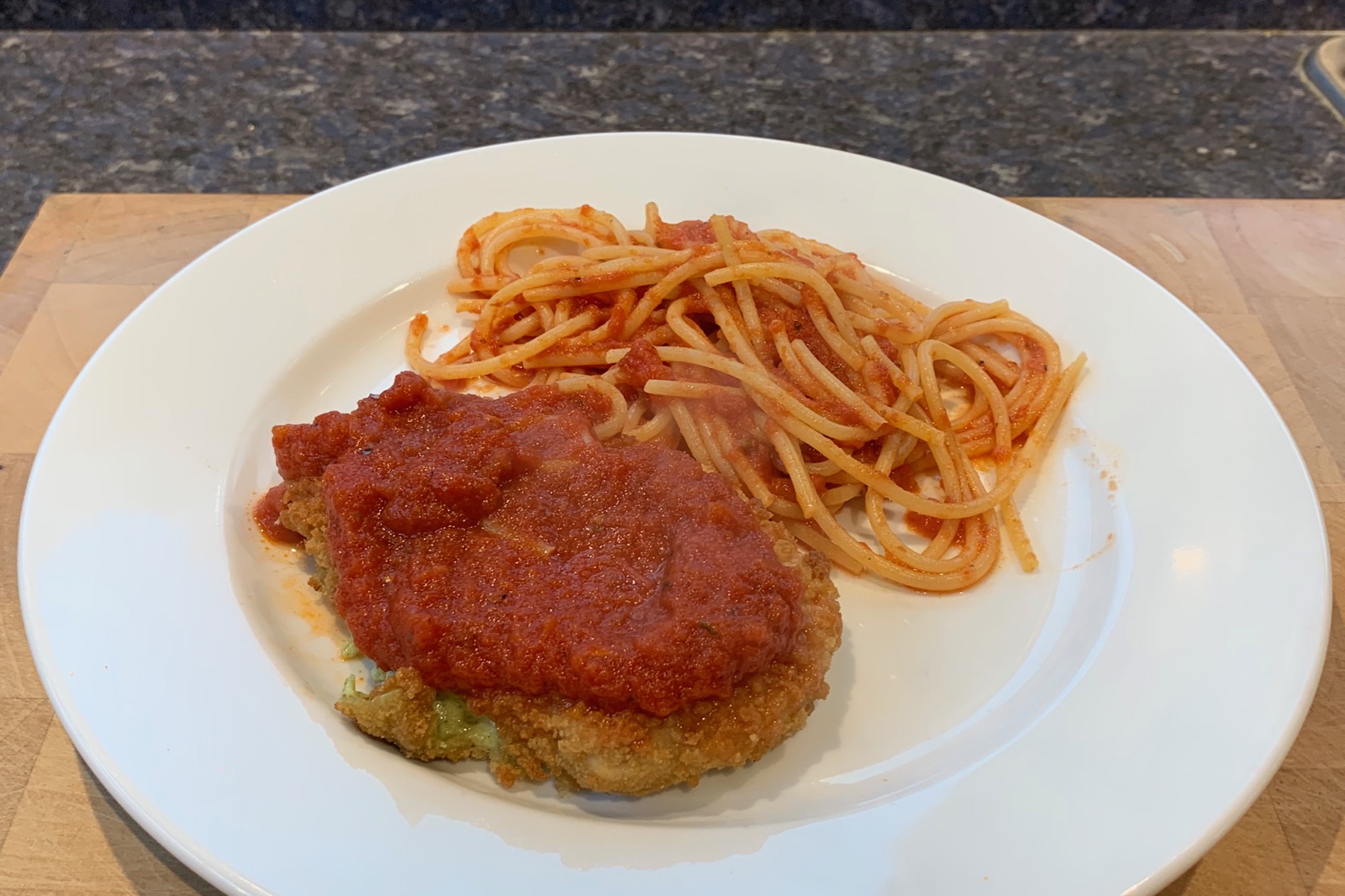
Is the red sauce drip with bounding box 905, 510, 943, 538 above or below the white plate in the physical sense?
below

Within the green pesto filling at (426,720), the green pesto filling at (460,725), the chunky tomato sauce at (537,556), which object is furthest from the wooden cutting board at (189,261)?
the chunky tomato sauce at (537,556)

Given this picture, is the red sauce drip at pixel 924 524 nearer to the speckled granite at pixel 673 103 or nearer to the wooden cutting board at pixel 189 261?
the wooden cutting board at pixel 189 261

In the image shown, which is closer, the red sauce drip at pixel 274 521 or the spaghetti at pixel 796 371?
the red sauce drip at pixel 274 521

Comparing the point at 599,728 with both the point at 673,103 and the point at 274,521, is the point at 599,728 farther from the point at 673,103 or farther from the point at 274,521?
the point at 673,103

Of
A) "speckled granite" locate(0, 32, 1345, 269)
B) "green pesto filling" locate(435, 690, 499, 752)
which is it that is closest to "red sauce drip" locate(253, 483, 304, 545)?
"green pesto filling" locate(435, 690, 499, 752)

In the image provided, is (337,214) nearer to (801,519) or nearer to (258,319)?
(258,319)

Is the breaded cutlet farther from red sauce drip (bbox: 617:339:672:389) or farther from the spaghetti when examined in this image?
red sauce drip (bbox: 617:339:672:389)

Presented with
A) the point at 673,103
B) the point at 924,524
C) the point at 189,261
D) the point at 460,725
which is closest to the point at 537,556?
the point at 460,725
